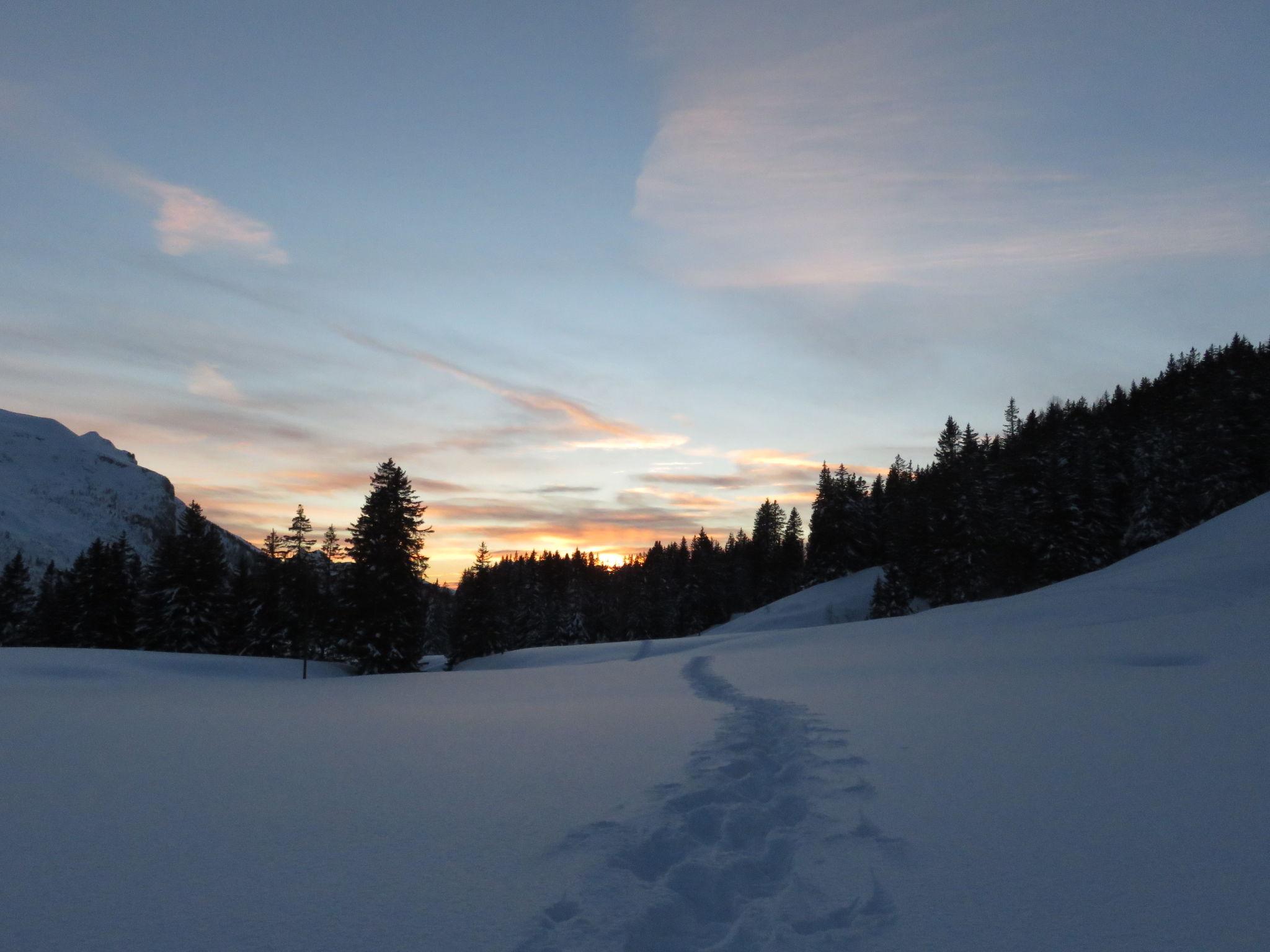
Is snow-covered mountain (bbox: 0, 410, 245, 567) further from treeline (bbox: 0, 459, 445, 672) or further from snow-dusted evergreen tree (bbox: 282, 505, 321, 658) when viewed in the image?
snow-dusted evergreen tree (bbox: 282, 505, 321, 658)

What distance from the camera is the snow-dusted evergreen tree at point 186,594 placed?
4003 cm

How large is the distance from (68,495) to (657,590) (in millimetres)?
113460

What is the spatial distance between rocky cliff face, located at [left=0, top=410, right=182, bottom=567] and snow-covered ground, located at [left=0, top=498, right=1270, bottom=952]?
124 meters

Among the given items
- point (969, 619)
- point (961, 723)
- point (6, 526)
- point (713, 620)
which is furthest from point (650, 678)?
point (6, 526)

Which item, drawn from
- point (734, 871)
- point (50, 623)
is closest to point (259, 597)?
point (50, 623)

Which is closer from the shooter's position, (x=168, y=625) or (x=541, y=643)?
(x=168, y=625)

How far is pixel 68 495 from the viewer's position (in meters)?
125

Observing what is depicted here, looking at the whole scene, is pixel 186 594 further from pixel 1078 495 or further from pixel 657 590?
pixel 1078 495

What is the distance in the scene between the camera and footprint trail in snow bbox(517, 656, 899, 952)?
3.97 meters

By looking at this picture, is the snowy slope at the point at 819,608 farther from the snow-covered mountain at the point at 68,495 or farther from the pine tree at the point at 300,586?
the snow-covered mountain at the point at 68,495

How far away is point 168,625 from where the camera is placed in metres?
40.0

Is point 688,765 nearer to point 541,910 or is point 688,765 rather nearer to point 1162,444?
point 541,910

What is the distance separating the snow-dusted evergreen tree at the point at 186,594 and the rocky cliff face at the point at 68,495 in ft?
270

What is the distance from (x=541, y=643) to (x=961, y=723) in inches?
2978
